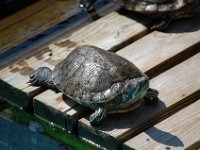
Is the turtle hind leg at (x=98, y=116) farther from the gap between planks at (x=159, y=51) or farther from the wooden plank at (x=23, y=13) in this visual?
the wooden plank at (x=23, y=13)

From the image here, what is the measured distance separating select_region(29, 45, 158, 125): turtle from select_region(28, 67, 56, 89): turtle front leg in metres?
0.20

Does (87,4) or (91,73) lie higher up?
(91,73)

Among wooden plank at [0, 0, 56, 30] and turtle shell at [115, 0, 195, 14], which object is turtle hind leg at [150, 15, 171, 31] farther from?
wooden plank at [0, 0, 56, 30]

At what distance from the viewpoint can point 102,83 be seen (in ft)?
16.5

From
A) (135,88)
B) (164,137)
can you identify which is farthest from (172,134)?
(135,88)

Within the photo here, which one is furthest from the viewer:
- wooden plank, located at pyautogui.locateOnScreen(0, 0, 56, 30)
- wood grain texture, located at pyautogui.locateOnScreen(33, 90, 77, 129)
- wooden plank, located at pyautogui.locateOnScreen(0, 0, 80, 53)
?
wooden plank, located at pyautogui.locateOnScreen(0, 0, 56, 30)

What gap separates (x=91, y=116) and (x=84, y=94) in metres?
0.16

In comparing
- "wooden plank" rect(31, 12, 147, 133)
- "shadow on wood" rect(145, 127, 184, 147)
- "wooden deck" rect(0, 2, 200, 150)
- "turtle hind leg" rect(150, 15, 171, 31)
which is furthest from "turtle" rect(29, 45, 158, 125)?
"turtle hind leg" rect(150, 15, 171, 31)

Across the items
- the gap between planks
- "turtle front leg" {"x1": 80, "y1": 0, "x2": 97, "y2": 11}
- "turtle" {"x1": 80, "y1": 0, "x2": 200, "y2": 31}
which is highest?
"turtle" {"x1": 80, "y1": 0, "x2": 200, "y2": 31}

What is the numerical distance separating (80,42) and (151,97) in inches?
44.2

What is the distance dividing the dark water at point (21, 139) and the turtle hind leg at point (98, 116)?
500mm

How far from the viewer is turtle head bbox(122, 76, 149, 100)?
4.90 metres

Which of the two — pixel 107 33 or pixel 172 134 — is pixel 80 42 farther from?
pixel 172 134


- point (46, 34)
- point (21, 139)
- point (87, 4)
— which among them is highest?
point (87, 4)
